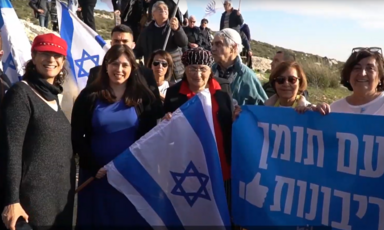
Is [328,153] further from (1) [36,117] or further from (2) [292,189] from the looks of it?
(1) [36,117]

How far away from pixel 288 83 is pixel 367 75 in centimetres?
61

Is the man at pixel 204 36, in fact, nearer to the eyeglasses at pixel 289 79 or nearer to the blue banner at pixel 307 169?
the eyeglasses at pixel 289 79

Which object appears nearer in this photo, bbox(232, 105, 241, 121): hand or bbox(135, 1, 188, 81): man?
bbox(232, 105, 241, 121): hand

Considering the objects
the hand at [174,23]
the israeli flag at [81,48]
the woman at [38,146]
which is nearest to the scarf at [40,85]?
the woman at [38,146]

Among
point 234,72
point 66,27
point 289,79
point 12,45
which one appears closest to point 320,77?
point 66,27

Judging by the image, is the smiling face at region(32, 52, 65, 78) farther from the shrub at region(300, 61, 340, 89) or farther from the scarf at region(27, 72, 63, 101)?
the shrub at region(300, 61, 340, 89)

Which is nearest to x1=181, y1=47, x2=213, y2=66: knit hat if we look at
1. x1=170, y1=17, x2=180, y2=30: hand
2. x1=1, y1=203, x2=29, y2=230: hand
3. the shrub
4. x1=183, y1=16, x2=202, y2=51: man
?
x1=1, y1=203, x2=29, y2=230: hand

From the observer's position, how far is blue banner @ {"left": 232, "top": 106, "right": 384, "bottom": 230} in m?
3.33

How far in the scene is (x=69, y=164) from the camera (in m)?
3.53

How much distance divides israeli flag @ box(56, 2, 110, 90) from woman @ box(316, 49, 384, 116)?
337 centimetres

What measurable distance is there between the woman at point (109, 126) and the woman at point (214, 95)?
0.28 meters

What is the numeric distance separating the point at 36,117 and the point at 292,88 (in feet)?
6.59

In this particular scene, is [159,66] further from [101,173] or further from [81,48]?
[101,173]

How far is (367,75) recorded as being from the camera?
3.81 meters
